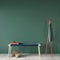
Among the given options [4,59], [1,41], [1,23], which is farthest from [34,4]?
[4,59]

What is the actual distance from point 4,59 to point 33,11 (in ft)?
7.59

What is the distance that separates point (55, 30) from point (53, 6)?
0.99 metres

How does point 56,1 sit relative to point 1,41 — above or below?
above

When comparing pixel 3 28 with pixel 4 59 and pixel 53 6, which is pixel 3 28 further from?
pixel 53 6

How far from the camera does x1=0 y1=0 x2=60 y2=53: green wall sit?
5.96 metres

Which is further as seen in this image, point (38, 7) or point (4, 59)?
point (38, 7)

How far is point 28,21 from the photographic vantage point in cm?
603

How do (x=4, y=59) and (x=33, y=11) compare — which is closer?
(x=4, y=59)

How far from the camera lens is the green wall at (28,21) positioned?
235 inches

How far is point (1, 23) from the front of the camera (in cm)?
605

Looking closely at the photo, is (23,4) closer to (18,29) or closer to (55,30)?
(18,29)

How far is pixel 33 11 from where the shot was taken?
6.02 metres

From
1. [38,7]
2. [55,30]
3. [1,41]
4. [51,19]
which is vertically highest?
[38,7]

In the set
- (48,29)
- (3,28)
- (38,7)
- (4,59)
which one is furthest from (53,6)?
(4,59)
